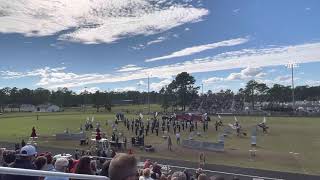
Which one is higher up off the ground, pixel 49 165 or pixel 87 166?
pixel 87 166

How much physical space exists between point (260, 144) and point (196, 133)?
11.5 metres

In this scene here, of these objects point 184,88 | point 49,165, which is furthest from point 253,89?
point 49,165

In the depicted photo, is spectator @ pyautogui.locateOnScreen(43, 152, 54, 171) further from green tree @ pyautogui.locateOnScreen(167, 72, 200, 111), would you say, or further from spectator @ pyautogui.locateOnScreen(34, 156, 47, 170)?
green tree @ pyautogui.locateOnScreen(167, 72, 200, 111)

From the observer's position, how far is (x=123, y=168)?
3133 millimetres

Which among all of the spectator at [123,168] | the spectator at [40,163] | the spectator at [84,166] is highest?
the spectator at [123,168]

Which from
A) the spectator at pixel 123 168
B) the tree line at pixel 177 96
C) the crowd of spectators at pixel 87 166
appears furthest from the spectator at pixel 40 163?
the tree line at pixel 177 96

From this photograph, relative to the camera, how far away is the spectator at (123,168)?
3.15 metres

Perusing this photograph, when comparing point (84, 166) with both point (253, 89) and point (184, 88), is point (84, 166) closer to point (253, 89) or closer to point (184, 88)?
point (184, 88)

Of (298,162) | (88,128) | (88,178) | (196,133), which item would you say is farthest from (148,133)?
(88,178)

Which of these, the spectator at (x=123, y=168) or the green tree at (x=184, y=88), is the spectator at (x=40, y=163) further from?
the green tree at (x=184, y=88)

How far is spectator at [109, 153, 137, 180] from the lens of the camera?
10.3 ft

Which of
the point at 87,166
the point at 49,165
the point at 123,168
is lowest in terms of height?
the point at 49,165

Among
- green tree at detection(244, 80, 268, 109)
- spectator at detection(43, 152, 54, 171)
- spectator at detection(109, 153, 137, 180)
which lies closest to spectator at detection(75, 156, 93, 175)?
spectator at detection(43, 152, 54, 171)

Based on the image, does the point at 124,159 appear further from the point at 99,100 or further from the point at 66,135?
the point at 99,100
